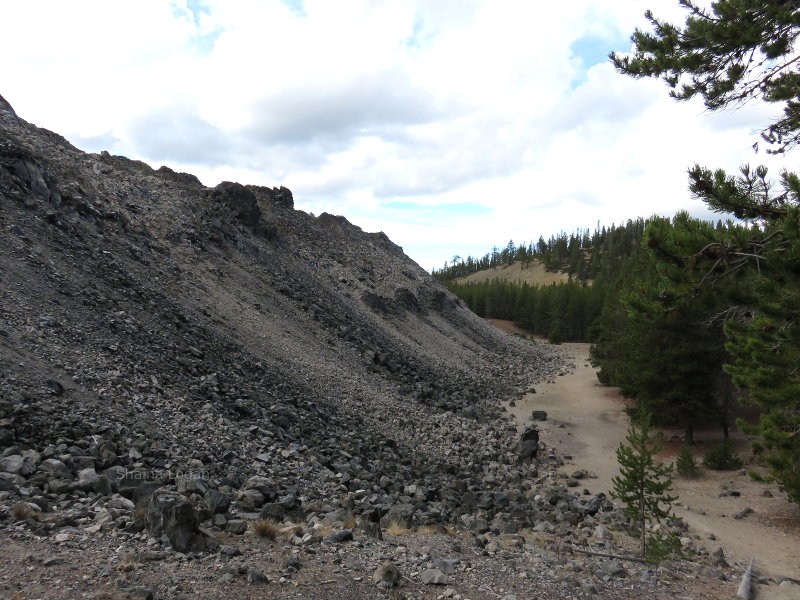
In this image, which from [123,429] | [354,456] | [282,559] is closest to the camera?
[282,559]

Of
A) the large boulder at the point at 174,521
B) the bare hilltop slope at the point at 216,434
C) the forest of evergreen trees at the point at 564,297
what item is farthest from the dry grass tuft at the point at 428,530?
the forest of evergreen trees at the point at 564,297

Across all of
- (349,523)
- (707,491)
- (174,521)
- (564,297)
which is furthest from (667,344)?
(564,297)

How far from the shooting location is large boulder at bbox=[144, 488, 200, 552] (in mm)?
8289

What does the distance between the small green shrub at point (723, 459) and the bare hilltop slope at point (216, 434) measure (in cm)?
647

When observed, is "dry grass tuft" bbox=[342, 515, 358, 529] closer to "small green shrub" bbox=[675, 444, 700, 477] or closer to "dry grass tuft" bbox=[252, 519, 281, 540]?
"dry grass tuft" bbox=[252, 519, 281, 540]

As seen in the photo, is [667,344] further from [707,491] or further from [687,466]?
[707,491]

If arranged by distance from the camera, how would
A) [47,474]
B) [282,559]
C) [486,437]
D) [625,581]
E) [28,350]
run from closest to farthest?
[282,559]
[47,474]
[625,581]
[28,350]
[486,437]

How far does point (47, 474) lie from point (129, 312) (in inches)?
403

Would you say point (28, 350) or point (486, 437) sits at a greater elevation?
point (28, 350)

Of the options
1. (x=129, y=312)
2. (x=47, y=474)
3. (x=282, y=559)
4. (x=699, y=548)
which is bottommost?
(x=699, y=548)

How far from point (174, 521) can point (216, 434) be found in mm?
6385

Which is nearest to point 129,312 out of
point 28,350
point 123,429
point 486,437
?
point 28,350

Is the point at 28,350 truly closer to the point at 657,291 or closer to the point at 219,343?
the point at 219,343

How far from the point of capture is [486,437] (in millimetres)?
24031
